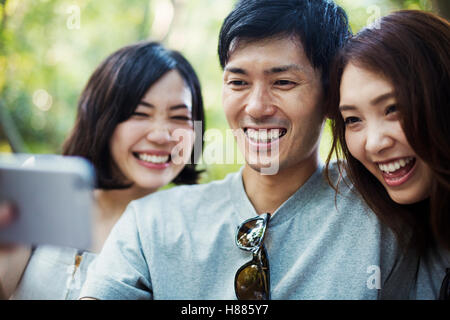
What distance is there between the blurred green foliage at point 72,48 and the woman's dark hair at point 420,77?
5.79 ft

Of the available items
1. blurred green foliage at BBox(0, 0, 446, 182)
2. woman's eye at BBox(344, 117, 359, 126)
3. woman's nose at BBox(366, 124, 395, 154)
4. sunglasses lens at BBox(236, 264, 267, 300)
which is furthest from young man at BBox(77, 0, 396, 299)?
blurred green foliage at BBox(0, 0, 446, 182)

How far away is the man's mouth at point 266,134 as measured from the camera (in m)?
1.35

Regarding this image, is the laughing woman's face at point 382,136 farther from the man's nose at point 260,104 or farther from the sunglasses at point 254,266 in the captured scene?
the sunglasses at point 254,266

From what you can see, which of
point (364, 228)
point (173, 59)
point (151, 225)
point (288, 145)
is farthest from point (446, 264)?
point (173, 59)

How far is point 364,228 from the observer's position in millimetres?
1294

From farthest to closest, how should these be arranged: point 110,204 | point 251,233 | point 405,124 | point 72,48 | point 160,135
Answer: point 72,48 < point 110,204 < point 160,135 < point 251,233 < point 405,124

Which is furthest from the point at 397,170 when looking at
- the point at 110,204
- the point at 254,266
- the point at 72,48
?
the point at 72,48

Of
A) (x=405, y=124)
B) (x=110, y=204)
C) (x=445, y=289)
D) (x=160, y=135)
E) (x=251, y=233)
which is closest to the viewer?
(x=405, y=124)

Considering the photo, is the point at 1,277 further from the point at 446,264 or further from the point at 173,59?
the point at 446,264

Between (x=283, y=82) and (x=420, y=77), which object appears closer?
(x=420, y=77)

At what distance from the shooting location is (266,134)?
1348 millimetres

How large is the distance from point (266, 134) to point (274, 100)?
0.10 m

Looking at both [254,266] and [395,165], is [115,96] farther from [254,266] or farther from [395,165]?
[395,165]
